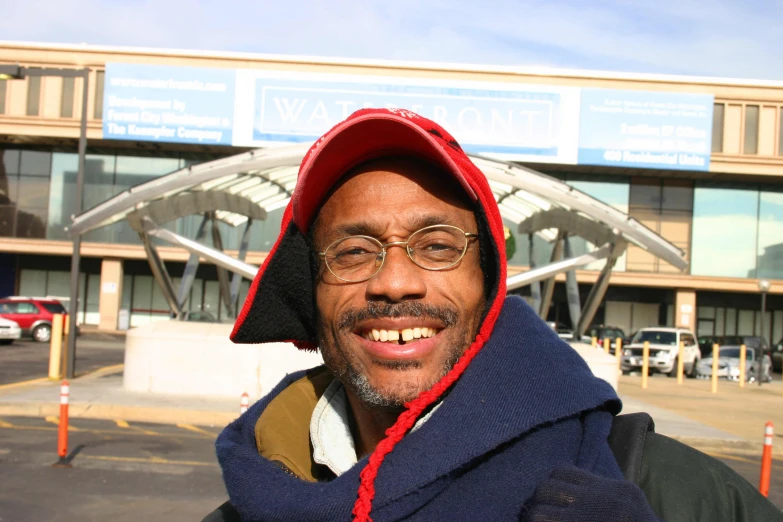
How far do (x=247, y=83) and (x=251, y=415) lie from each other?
3159cm

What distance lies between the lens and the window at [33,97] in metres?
35.1

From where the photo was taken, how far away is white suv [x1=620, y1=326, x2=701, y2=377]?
85.8 ft

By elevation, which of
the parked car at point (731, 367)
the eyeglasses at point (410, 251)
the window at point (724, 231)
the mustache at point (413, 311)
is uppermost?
the window at point (724, 231)

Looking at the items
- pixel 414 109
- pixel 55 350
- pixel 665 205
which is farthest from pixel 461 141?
pixel 55 350

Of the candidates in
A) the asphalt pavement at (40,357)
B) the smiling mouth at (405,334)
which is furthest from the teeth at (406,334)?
the asphalt pavement at (40,357)

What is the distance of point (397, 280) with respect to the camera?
1625 mm

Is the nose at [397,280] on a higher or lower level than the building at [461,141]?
lower

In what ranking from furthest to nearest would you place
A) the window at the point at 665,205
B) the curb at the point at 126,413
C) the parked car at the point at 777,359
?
the window at the point at 665,205, the parked car at the point at 777,359, the curb at the point at 126,413

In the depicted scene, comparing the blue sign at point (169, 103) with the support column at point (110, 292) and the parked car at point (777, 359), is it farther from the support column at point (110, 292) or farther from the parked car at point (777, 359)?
the parked car at point (777, 359)

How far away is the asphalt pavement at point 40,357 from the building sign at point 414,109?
8816 millimetres

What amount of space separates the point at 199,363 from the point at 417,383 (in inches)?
498

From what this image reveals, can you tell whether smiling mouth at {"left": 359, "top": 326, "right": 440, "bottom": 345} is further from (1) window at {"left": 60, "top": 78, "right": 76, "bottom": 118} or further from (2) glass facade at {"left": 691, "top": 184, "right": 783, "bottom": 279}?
(2) glass facade at {"left": 691, "top": 184, "right": 783, "bottom": 279}

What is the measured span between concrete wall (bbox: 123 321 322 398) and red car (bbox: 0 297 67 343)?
16.5m

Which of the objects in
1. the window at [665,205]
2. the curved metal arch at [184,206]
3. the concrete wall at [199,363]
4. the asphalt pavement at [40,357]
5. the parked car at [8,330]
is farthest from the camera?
the window at [665,205]
